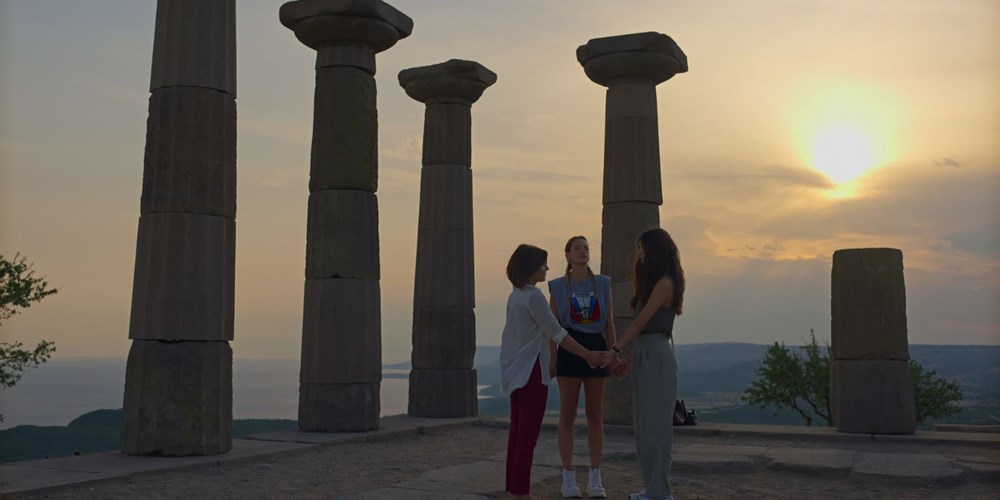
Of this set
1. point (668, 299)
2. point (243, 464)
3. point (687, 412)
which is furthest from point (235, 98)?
point (687, 412)

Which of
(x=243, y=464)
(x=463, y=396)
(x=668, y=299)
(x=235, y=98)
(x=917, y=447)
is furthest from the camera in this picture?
(x=463, y=396)

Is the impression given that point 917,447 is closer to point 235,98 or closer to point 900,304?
point 900,304

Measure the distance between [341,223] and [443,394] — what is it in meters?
4.55

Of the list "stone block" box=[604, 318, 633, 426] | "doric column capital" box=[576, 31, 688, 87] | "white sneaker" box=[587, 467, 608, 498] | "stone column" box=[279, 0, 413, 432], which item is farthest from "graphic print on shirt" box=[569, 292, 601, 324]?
"doric column capital" box=[576, 31, 688, 87]

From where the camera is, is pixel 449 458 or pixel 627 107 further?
pixel 627 107

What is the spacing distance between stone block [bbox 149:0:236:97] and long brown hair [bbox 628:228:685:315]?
6.19 meters

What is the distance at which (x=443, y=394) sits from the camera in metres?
16.7

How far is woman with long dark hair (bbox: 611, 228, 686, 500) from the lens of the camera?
280 inches

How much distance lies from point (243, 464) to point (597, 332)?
199 inches

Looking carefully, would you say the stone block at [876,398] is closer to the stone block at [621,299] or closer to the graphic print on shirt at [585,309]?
the stone block at [621,299]

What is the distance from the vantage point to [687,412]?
1508 centimetres

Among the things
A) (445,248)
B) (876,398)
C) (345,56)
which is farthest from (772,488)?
(445,248)

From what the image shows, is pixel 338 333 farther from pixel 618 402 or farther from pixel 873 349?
pixel 873 349

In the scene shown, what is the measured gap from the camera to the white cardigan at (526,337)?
725 cm
